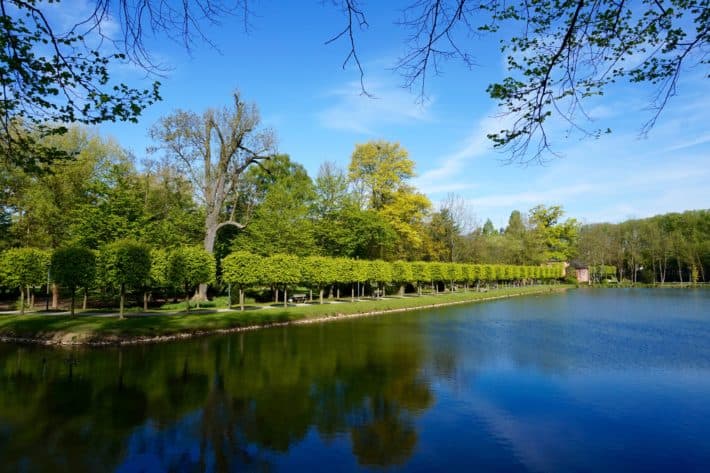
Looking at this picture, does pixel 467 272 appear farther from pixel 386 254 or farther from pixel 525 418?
pixel 525 418

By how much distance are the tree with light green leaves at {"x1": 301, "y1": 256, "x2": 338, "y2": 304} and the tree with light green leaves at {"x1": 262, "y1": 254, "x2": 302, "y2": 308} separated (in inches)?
39.2

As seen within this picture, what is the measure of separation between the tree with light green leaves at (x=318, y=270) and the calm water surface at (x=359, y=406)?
14.7 metres

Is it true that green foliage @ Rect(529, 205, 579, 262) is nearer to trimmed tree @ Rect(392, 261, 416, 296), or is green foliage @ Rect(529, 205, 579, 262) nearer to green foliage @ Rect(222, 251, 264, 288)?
trimmed tree @ Rect(392, 261, 416, 296)

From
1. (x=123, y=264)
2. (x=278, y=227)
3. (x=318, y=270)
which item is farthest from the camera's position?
(x=278, y=227)

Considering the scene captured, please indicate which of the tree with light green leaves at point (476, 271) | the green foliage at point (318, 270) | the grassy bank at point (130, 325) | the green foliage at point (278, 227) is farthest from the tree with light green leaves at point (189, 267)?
the tree with light green leaves at point (476, 271)

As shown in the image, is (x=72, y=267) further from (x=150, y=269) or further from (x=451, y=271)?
(x=451, y=271)

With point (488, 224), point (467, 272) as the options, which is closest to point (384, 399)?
point (467, 272)

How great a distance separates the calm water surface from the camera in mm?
7992

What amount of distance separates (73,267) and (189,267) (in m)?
6.33

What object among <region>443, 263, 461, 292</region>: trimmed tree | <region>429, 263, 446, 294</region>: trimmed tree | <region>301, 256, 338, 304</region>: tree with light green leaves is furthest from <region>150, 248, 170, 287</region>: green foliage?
<region>443, 263, 461, 292</region>: trimmed tree

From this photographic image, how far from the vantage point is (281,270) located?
3212 centimetres

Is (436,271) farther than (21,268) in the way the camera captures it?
Yes

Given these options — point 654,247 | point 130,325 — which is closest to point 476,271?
point 654,247

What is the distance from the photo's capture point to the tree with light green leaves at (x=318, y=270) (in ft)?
114
